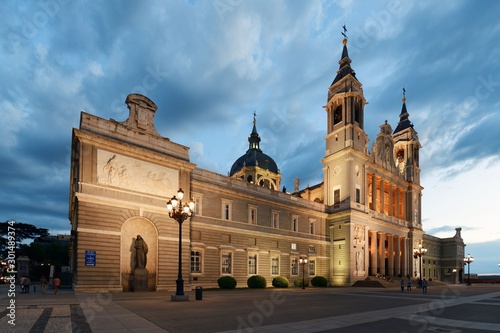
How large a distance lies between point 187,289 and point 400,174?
49026mm

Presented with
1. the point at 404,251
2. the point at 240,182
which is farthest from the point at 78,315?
the point at 404,251

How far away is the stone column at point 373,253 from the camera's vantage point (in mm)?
50406

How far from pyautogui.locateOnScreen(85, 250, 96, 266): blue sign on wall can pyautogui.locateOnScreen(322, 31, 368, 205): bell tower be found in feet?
114

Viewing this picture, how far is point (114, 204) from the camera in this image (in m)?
25.6

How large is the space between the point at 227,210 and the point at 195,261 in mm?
6887

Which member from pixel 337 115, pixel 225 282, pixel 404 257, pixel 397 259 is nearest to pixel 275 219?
pixel 225 282

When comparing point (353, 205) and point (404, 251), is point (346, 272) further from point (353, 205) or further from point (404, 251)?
point (404, 251)

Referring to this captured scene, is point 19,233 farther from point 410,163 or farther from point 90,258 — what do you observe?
point 410,163

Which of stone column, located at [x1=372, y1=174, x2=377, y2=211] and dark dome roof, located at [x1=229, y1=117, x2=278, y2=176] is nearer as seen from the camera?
stone column, located at [x1=372, y1=174, x2=377, y2=211]

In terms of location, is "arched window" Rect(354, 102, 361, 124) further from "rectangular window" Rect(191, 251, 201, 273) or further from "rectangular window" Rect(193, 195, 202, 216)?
"rectangular window" Rect(191, 251, 201, 273)

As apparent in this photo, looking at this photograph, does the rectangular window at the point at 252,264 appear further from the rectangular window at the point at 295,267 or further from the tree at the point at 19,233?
the tree at the point at 19,233

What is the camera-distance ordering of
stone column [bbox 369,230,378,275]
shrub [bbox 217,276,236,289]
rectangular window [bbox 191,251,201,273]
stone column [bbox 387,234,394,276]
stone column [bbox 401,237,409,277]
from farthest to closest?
stone column [bbox 401,237,409,277] < stone column [bbox 387,234,394,276] < stone column [bbox 369,230,378,275] < shrub [bbox 217,276,236,289] < rectangular window [bbox 191,251,201,273]

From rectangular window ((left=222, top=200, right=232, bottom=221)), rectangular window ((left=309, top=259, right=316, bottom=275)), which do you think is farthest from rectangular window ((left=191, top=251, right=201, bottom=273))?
rectangular window ((left=309, top=259, right=316, bottom=275))

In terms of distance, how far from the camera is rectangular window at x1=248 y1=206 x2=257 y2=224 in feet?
126
